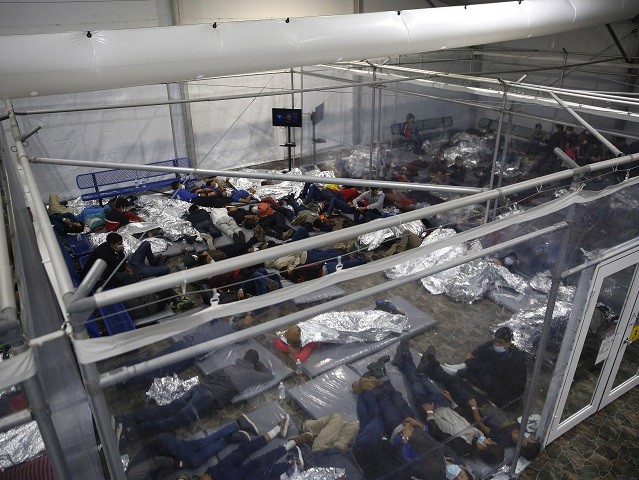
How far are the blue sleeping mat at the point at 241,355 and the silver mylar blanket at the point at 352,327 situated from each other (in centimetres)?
35

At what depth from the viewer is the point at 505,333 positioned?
3.47 meters

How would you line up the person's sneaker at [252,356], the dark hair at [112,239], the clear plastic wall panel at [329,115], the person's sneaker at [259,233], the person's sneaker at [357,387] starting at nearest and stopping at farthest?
the person's sneaker at [252,356]
the person's sneaker at [357,387]
the dark hair at [112,239]
the person's sneaker at [259,233]
the clear plastic wall panel at [329,115]

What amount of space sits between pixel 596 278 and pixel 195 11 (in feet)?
30.0

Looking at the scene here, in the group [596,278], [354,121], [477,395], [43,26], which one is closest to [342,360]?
[477,395]

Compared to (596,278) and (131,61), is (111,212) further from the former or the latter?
(596,278)

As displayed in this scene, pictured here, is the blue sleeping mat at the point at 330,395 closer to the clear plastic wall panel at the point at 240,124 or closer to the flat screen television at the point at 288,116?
the flat screen television at the point at 288,116

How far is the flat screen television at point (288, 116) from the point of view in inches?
366

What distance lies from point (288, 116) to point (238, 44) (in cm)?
394

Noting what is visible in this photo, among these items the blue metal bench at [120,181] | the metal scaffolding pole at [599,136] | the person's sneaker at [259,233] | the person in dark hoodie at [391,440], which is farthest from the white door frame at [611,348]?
the blue metal bench at [120,181]

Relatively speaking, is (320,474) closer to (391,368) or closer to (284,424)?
(284,424)

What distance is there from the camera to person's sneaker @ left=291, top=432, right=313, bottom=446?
108 inches

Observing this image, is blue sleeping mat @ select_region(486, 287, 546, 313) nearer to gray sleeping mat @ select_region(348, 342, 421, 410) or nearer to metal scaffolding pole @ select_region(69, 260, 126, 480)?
gray sleeping mat @ select_region(348, 342, 421, 410)

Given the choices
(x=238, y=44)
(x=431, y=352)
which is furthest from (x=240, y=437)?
(x=238, y=44)

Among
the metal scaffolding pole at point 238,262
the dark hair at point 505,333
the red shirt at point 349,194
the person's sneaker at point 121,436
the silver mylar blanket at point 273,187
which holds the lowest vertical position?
the silver mylar blanket at point 273,187
